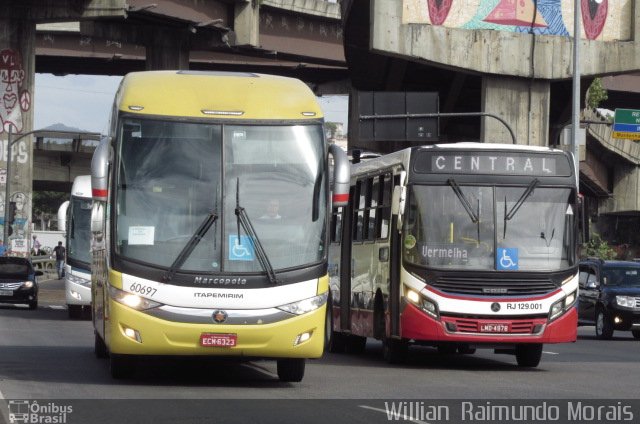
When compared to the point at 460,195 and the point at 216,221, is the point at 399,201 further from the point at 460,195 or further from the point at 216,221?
the point at 216,221

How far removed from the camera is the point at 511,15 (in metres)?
43.9

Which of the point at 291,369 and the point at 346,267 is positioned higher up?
the point at 346,267

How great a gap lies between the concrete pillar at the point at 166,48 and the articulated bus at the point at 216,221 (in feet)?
144

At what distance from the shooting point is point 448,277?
65.3 feet

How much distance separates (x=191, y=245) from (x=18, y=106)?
40895 mm

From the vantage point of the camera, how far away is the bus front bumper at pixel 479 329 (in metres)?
19.7

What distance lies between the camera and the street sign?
5162 centimetres

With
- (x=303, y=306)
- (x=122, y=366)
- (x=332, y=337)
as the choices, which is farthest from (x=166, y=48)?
(x=303, y=306)

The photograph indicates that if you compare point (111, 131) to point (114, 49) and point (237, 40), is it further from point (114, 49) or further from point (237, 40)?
point (114, 49)

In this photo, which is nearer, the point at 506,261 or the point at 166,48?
the point at 506,261

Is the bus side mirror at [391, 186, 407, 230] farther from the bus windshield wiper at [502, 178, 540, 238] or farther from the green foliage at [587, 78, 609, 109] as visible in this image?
the green foliage at [587, 78, 609, 109]

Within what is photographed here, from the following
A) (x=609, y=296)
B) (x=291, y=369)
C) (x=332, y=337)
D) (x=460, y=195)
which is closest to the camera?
(x=291, y=369)

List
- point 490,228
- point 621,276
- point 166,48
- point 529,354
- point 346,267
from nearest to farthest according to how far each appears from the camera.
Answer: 1. point 490,228
2. point 529,354
3. point 346,267
4. point 621,276
5. point 166,48

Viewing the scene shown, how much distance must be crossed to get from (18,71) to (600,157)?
34860mm
